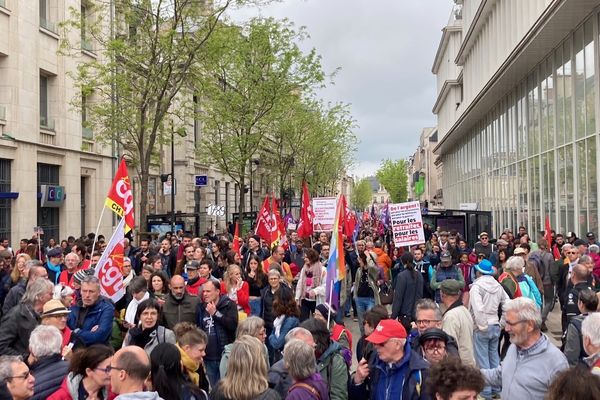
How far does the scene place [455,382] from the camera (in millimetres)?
3791

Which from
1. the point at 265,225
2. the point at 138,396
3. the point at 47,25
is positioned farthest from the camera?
the point at 47,25

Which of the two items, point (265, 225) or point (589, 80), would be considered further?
point (589, 80)

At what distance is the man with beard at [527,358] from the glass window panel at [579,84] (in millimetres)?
16037

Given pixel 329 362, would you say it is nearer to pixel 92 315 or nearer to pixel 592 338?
pixel 592 338

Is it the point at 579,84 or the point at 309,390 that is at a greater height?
the point at 579,84

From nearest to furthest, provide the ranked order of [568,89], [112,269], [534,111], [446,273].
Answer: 1. [112,269]
2. [446,273]
3. [568,89]
4. [534,111]

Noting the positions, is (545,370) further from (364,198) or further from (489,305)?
(364,198)

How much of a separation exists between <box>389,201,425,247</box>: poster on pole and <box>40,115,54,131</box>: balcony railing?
15.9m

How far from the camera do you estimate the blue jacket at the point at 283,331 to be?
24.0 ft

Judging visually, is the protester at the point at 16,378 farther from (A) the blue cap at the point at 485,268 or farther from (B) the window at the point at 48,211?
(B) the window at the point at 48,211

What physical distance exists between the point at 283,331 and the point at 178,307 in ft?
4.48

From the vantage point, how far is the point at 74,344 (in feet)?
21.8

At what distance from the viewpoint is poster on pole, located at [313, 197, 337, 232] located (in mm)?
20859

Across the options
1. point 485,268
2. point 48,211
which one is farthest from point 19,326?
point 48,211
